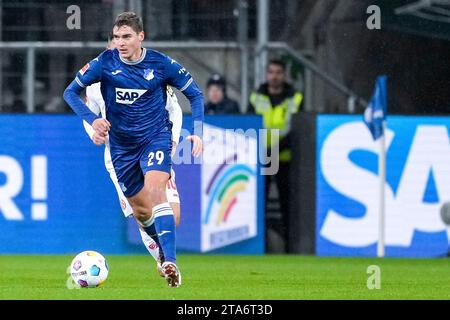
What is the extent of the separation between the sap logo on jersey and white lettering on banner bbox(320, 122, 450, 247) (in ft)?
14.9

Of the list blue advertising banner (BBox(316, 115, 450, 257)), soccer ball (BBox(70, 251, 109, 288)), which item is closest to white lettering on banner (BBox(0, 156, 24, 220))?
blue advertising banner (BBox(316, 115, 450, 257))

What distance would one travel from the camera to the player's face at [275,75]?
15.9 m

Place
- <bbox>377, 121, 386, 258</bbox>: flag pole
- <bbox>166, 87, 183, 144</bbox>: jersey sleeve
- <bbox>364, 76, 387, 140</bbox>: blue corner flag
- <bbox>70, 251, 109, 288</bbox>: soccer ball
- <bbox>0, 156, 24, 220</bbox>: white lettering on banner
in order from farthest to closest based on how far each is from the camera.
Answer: <bbox>0, 156, 24, 220</bbox>: white lettering on banner
<bbox>377, 121, 386, 258</bbox>: flag pole
<bbox>364, 76, 387, 140</bbox>: blue corner flag
<bbox>166, 87, 183, 144</bbox>: jersey sleeve
<bbox>70, 251, 109, 288</bbox>: soccer ball

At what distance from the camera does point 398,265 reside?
14.3 m

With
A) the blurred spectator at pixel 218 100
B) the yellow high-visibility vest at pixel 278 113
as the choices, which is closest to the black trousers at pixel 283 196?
the yellow high-visibility vest at pixel 278 113

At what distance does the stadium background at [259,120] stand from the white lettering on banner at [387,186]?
1cm

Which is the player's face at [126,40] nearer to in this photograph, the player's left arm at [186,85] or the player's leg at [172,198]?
the player's left arm at [186,85]

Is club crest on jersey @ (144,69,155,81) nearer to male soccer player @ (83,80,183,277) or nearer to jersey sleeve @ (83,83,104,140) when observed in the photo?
male soccer player @ (83,80,183,277)

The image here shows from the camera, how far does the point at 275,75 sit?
15.9m

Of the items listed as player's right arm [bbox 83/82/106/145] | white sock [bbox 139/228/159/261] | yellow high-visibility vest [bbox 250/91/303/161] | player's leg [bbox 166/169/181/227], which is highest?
player's right arm [bbox 83/82/106/145]

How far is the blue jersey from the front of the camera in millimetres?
11531

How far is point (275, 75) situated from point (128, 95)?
454cm

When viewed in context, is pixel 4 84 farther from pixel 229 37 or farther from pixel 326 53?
pixel 326 53

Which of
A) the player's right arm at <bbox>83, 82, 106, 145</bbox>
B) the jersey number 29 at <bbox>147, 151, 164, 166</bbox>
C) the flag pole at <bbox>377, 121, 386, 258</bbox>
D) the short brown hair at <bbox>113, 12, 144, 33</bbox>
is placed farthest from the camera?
the flag pole at <bbox>377, 121, 386, 258</bbox>
